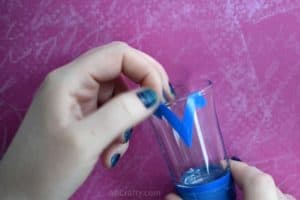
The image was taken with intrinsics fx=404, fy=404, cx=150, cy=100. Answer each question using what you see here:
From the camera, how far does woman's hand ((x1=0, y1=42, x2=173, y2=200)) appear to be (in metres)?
0.49

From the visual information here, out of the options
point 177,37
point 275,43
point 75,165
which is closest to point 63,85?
point 75,165

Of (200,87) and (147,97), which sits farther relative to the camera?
(200,87)

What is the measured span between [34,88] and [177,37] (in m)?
0.25

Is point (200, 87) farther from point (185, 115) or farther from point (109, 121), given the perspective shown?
point (109, 121)

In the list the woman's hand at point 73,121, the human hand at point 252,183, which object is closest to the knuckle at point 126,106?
the woman's hand at point 73,121

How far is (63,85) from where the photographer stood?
535 millimetres

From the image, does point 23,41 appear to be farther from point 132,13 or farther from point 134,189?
point 134,189

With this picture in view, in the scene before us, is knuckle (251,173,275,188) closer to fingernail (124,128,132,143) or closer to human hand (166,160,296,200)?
human hand (166,160,296,200)

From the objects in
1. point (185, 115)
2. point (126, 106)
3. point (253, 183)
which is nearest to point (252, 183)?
point (253, 183)

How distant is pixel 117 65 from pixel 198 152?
0.19 meters

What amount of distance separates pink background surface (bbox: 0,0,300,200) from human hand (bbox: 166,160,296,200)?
3.6 inches

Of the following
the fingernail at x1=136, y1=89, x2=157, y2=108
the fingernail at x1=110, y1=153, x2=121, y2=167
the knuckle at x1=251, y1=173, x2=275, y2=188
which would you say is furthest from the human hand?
the fingernail at x1=136, y1=89, x2=157, y2=108

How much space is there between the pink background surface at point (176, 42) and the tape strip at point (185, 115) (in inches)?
3.6

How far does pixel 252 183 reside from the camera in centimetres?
61
